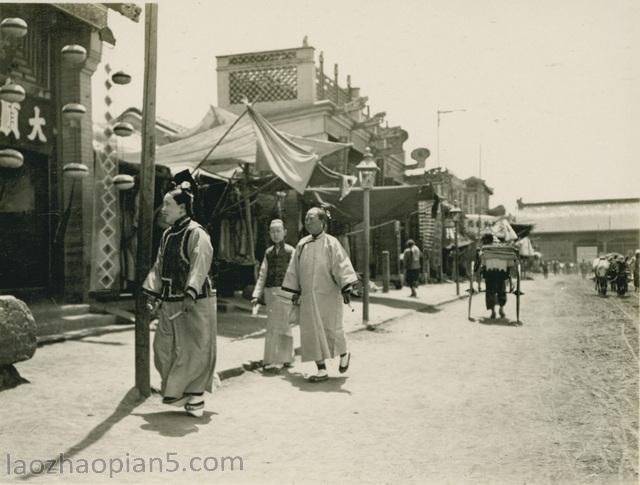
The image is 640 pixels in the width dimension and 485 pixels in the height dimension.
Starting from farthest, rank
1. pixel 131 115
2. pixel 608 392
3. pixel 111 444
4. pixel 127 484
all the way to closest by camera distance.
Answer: pixel 131 115
pixel 608 392
pixel 111 444
pixel 127 484

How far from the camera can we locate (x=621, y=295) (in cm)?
2059

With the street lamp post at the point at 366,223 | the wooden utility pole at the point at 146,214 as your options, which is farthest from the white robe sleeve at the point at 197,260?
the street lamp post at the point at 366,223

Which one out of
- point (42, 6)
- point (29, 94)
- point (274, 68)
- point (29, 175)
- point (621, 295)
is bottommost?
point (621, 295)

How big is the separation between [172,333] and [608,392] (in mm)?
4160

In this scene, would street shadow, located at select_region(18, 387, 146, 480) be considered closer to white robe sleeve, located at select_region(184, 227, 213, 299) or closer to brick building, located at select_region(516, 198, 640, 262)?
white robe sleeve, located at select_region(184, 227, 213, 299)

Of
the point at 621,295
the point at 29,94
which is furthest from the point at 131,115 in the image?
the point at 621,295

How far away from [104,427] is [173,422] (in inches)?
20.7

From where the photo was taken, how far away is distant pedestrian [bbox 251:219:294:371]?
734 cm

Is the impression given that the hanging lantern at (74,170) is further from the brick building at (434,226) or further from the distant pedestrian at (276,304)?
the brick building at (434,226)

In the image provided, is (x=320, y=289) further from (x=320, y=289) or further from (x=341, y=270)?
(x=341, y=270)

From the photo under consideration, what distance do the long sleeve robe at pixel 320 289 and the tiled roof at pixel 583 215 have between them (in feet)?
182

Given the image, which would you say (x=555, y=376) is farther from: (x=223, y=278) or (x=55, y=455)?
(x=223, y=278)

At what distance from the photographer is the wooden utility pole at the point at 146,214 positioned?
5570mm

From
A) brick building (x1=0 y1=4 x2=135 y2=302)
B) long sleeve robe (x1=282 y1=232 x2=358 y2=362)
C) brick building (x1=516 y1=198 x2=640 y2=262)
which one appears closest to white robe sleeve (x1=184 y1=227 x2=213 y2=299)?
long sleeve robe (x1=282 y1=232 x2=358 y2=362)
